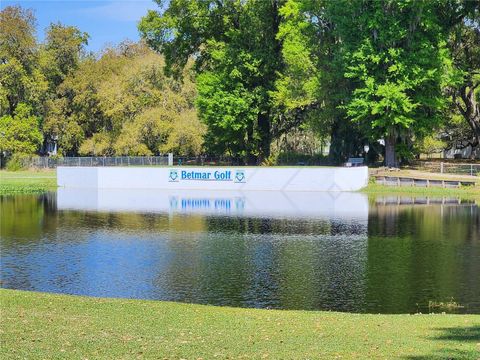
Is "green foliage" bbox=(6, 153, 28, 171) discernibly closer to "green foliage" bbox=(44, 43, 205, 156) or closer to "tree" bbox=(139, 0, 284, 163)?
"green foliage" bbox=(44, 43, 205, 156)

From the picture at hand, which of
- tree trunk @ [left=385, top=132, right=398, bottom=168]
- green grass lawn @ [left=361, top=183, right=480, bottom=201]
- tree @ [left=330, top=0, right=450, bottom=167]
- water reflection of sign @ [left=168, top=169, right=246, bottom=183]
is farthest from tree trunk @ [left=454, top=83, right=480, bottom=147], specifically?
water reflection of sign @ [left=168, top=169, right=246, bottom=183]

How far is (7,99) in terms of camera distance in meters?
88.2

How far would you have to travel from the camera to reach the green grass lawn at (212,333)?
10.5 m

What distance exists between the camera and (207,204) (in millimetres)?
46750

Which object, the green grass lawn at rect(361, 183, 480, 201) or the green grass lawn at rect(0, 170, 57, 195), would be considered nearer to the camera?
the green grass lawn at rect(361, 183, 480, 201)

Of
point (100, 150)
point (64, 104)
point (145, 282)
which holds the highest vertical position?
point (64, 104)

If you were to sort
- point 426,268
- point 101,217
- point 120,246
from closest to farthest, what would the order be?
1. point 426,268
2. point 120,246
3. point 101,217

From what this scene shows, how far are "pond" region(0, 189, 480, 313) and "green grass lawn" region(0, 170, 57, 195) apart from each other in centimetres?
1314

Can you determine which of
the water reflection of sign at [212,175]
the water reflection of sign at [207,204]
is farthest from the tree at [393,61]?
the water reflection of sign at [207,204]

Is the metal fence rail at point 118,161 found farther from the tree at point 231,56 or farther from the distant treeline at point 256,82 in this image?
the tree at point 231,56

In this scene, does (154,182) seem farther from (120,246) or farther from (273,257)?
(273,257)

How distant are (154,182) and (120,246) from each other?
31.9 metres

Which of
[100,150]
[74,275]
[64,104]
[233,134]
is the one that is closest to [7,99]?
[64,104]

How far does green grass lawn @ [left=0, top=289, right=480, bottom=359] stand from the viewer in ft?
34.6
